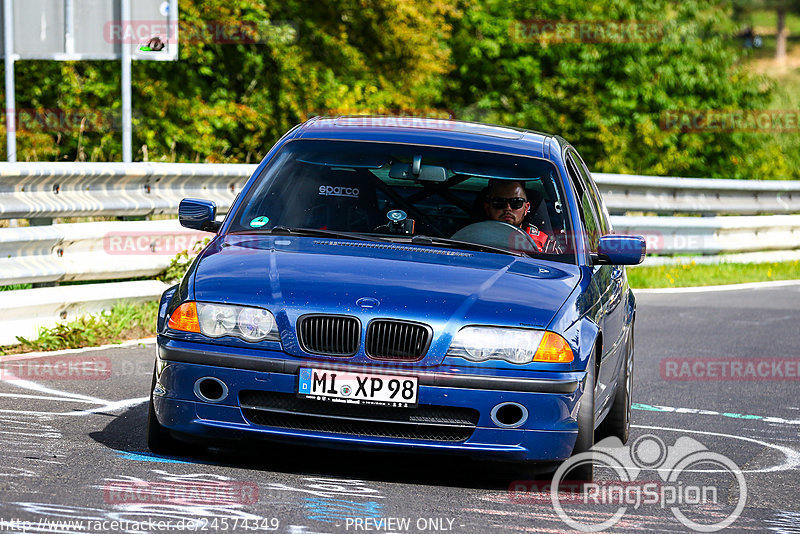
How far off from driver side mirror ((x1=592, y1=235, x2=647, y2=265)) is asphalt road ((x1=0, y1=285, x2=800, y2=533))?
973mm

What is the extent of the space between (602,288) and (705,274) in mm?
11170

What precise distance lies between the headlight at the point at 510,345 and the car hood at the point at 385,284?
0.12ft

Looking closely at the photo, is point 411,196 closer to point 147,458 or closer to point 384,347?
point 384,347

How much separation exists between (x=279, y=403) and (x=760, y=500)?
6.82 feet

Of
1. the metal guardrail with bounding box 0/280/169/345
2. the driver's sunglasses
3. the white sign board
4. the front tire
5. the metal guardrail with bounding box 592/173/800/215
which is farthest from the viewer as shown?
the metal guardrail with bounding box 592/173/800/215

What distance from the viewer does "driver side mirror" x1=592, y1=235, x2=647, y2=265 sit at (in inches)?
266

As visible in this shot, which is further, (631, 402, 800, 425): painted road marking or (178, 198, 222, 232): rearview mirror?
(631, 402, 800, 425): painted road marking

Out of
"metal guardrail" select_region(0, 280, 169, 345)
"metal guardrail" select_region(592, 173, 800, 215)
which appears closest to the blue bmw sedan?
"metal guardrail" select_region(0, 280, 169, 345)

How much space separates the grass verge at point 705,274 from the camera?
54.7 ft

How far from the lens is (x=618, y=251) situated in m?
6.75

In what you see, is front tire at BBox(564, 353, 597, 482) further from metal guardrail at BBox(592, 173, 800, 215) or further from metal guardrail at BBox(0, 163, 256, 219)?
metal guardrail at BBox(592, 173, 800, 215)

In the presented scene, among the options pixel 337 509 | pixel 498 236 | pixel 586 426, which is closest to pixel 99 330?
pixel 498 236

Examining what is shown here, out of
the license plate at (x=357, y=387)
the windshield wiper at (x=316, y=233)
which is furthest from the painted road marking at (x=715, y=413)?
the license plate at (x=357, y=387)

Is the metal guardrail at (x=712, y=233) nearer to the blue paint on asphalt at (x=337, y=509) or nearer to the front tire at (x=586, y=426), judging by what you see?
the front tire at (x=586, y=426)
